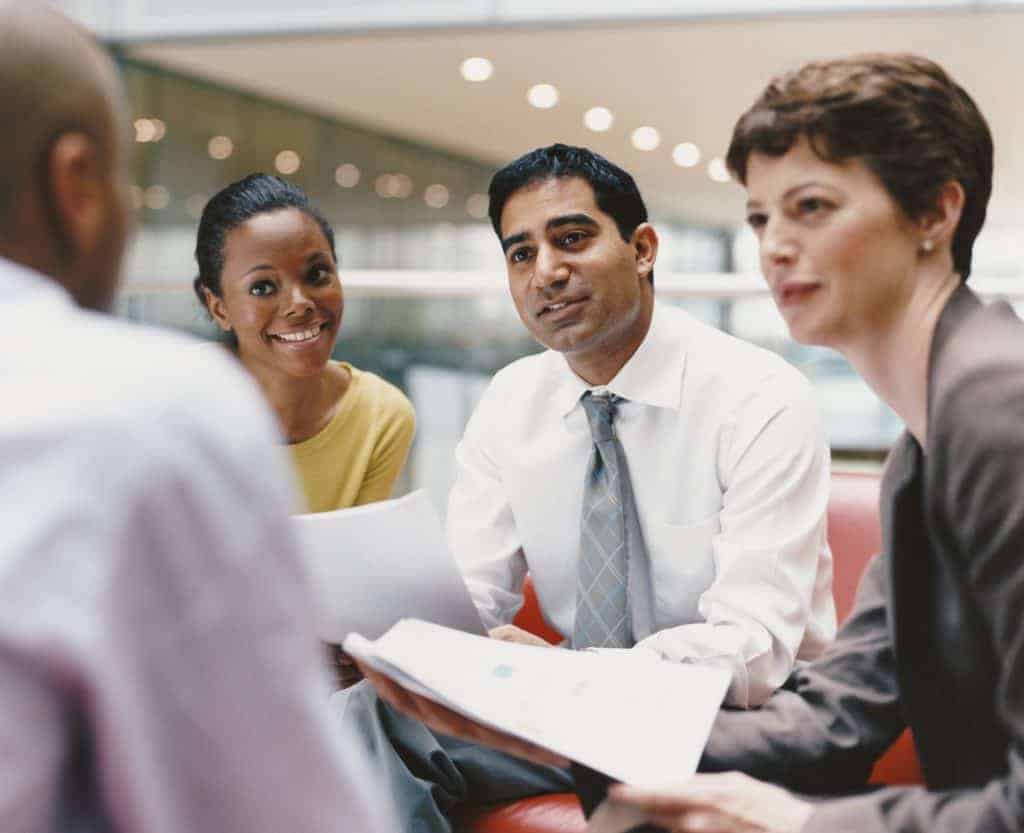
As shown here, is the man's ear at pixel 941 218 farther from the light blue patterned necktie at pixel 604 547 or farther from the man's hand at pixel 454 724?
the light blue patterned necktie at pixel 604 547

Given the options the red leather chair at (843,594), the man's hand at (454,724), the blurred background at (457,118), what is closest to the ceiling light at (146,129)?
the blurred background at (457,118)

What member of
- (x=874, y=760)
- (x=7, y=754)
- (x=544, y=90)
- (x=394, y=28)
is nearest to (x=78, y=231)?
(x=7, y=754)

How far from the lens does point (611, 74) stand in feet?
24.9

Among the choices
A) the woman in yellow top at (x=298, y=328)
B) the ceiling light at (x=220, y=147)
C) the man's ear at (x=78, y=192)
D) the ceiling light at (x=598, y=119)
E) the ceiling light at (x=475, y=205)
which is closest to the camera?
the man's ear at (x=78, y=192)

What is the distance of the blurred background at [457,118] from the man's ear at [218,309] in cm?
355

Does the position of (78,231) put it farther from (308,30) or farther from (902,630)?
(308,30)

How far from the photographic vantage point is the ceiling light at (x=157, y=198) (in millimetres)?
7859

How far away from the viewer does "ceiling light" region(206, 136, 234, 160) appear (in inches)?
321

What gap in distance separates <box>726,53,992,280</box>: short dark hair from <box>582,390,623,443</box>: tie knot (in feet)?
2.64

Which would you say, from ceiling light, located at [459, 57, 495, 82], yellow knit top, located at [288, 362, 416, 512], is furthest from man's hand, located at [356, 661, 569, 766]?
ceiling light, located at [459, 57, 495, 82]

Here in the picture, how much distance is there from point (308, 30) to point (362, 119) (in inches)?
65.0

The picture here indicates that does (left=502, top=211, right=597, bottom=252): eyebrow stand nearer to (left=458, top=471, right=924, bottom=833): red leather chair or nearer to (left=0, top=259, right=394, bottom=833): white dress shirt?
(left=458, top=471, right=924, bottom=833): red leather chair

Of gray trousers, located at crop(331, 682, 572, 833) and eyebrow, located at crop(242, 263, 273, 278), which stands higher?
eyebrow, located at crop(242, 263, 273, 278)

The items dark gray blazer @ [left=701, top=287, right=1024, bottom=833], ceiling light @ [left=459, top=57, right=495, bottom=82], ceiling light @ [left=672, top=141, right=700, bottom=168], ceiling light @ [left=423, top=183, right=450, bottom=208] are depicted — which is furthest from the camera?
ceiling light @ [left=423, top=183, right=450, bottom=208]
